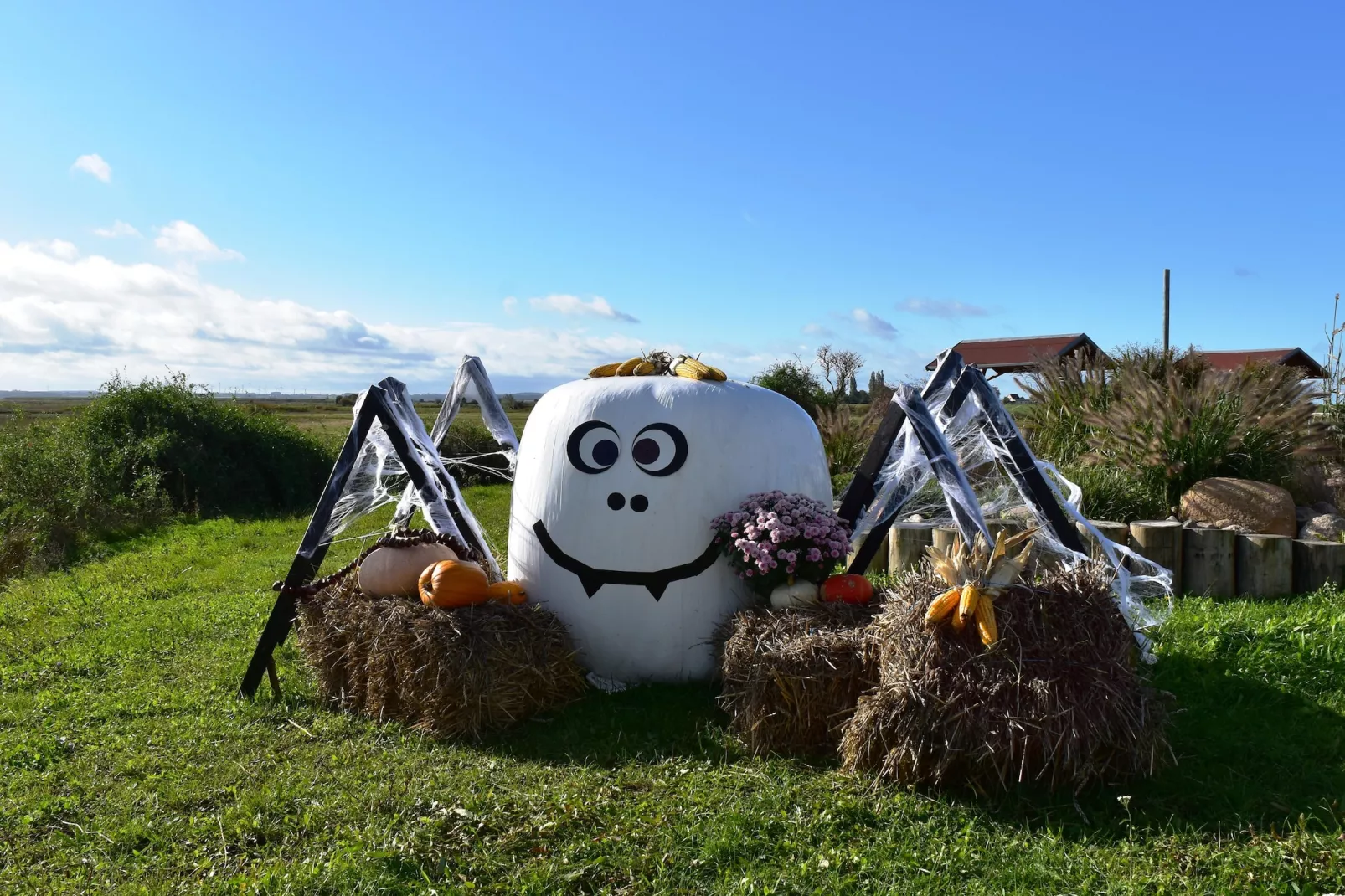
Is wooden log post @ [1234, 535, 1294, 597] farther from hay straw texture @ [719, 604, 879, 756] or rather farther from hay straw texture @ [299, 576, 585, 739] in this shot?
hay straw texture @ [299, 576, 585, 739]

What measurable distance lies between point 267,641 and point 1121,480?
26.4 feet

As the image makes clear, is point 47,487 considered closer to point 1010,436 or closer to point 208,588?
point 208,588

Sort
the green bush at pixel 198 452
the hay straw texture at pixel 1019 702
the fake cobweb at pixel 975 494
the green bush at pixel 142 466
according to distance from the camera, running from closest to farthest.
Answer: the hay straw texture at pixel 1019 702 < the fake cobweb at pixel 975 494 < the green bush at pixel 142 466 < the green bush at pixel 198 452

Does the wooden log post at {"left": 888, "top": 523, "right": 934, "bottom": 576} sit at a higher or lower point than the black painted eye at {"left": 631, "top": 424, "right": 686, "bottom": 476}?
lower

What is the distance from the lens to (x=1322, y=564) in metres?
8.05

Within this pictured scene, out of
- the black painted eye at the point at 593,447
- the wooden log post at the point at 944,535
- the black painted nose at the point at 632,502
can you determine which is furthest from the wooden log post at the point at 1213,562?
the black painted eye at the point at 593,447

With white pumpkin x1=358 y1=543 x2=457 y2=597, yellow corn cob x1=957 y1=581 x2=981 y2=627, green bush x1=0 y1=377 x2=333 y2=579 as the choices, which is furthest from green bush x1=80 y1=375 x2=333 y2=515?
yellow corn cob x1=957 y1=581 x2=981 y2=627

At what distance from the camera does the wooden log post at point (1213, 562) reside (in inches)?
323

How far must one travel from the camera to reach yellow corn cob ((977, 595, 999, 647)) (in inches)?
175

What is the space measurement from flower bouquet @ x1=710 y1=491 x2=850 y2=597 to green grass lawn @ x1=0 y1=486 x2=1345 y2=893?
88cm

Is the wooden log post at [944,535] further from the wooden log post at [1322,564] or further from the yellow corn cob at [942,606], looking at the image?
the yellow corn cob at [942,606]

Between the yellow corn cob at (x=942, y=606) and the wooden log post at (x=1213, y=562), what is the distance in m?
4.77

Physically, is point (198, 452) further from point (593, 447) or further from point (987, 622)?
point (987, 622)

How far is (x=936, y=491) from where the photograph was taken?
31.6 feet
